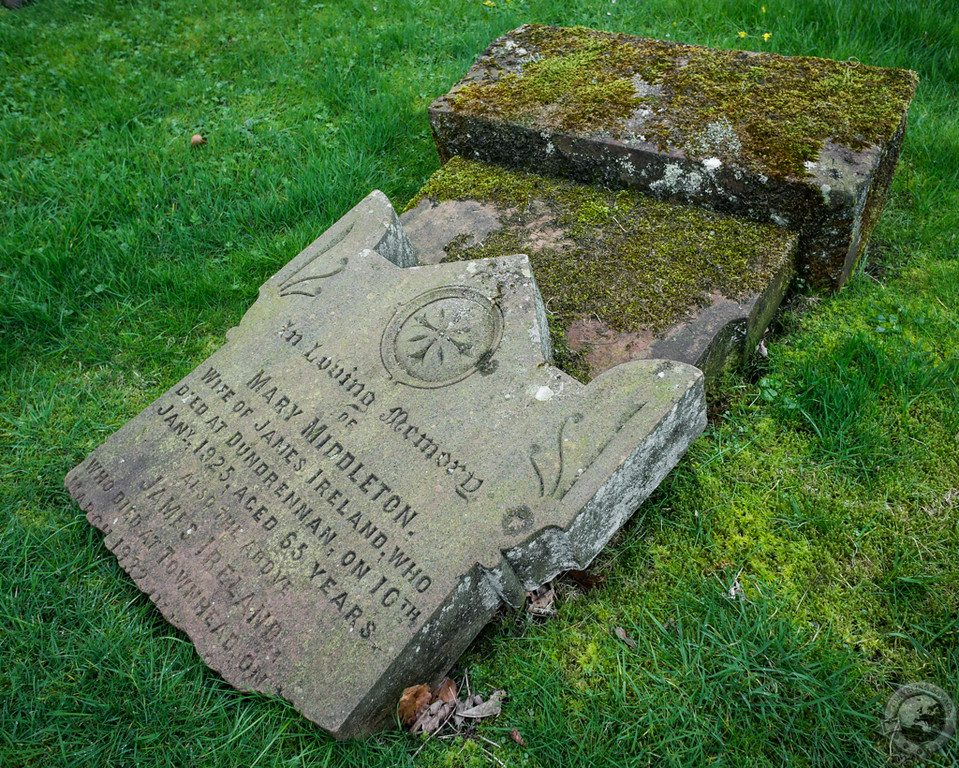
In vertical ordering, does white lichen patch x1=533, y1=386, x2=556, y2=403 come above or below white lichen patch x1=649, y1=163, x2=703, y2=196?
below

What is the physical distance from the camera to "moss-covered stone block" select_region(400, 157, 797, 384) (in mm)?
2672

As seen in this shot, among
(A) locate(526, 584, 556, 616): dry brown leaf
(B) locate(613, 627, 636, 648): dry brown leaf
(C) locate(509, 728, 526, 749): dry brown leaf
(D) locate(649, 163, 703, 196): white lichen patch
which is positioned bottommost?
(C) locate(509, 728, 526, 749): dry brown leaf

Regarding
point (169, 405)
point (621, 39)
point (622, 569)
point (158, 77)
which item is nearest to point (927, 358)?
point (622, 569)

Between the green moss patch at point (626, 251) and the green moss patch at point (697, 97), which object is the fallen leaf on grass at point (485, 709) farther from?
the green moss patch at point (697, 97)

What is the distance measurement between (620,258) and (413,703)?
1917mm

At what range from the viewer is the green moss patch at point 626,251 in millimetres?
2760

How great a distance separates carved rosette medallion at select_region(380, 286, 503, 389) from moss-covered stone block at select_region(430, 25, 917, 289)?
3.74 ft

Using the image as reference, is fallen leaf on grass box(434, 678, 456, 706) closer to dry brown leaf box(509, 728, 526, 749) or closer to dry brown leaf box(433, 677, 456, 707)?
dry brown leaf box(433, 677, 456, 707)

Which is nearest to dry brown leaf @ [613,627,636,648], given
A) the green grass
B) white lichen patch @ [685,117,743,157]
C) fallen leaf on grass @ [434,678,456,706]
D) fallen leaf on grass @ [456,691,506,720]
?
the green grass

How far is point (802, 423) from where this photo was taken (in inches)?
108

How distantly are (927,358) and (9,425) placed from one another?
4068mm

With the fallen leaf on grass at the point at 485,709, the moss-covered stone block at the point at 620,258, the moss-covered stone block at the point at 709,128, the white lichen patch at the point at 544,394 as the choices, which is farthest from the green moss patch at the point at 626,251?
the fallen leaf on grass at the point at 485,709

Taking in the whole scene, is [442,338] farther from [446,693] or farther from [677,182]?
[677,182]

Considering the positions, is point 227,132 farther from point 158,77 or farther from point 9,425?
point 9,425
